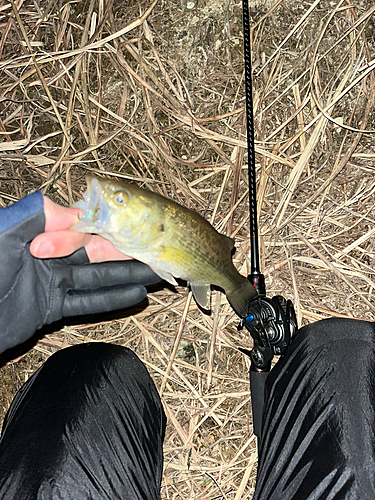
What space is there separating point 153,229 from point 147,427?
3.97ft

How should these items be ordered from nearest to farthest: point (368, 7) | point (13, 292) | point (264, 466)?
point (13, 292) → point (264, 466) → point (368, 7)

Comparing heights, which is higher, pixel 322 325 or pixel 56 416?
pixel 56 416

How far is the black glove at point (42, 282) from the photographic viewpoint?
1910 millimetres

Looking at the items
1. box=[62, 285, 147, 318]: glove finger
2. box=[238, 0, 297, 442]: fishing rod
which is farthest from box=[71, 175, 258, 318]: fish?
box=[238, 0, 297, 442]: fishing rod

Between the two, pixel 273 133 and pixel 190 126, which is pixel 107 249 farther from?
pixel 273 133

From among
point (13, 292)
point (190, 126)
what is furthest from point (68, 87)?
point (13, 292)

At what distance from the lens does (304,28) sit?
2711mm

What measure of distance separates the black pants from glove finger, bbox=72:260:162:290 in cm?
45

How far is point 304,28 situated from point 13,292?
6.93 feet

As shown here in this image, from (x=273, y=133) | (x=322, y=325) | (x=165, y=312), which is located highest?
(x=273, y=133)

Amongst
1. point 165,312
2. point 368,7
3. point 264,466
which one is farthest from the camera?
point 165,312

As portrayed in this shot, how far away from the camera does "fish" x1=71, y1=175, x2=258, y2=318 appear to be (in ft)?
5.65

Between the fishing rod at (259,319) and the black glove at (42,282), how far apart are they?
52 centimetres

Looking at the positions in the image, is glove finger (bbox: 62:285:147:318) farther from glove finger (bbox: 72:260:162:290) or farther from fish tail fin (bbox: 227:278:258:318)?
fish tail fin (bbox: 227:278:258:318)
